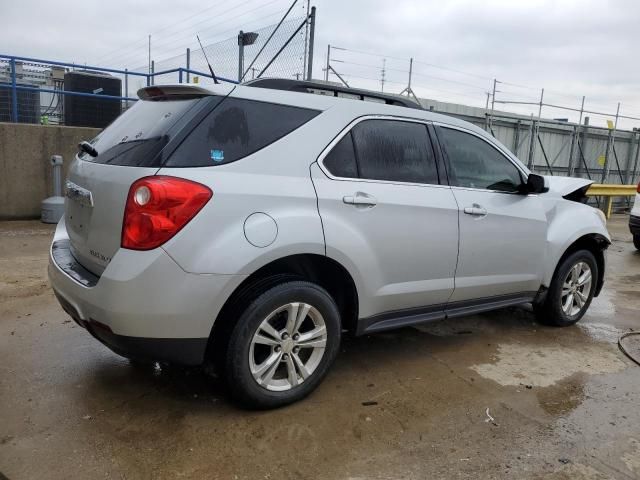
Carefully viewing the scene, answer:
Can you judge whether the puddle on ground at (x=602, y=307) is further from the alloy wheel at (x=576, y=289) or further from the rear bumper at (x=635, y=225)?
the rear bumper at (x=635, y=225)

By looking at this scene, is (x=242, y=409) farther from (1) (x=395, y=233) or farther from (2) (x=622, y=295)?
(2) (x=622, y=295)

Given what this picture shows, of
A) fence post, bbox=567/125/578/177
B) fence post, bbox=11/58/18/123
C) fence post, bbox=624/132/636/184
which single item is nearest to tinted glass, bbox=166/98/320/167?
fence post, bbox=11/58/18/123

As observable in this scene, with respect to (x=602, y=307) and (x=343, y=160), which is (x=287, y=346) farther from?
(x=602, y=307)

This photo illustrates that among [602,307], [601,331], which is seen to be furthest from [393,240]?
[602,307]

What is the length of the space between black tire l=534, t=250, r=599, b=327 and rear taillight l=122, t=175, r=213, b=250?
3.34m

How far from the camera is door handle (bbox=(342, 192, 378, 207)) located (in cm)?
311

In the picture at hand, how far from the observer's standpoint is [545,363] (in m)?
4.02

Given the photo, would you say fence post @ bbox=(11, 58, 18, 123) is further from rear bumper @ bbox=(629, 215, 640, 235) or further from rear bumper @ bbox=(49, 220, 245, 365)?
rear bumper @ bbox=(629, 215, 640, 235)

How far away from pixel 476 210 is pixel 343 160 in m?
1.17

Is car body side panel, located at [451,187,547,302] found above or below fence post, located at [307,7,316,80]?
below

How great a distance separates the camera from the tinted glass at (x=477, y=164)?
3.85m

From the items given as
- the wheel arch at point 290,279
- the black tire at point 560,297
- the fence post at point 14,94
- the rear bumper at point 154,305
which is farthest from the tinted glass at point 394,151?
the fence post at point 14,94

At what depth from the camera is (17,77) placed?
9117 mm

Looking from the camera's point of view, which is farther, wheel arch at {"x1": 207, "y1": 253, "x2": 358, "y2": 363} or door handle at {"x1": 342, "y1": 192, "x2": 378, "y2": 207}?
door handle at {"x1": 342, "y1": 192, "x2": 378, "y2": 207}
